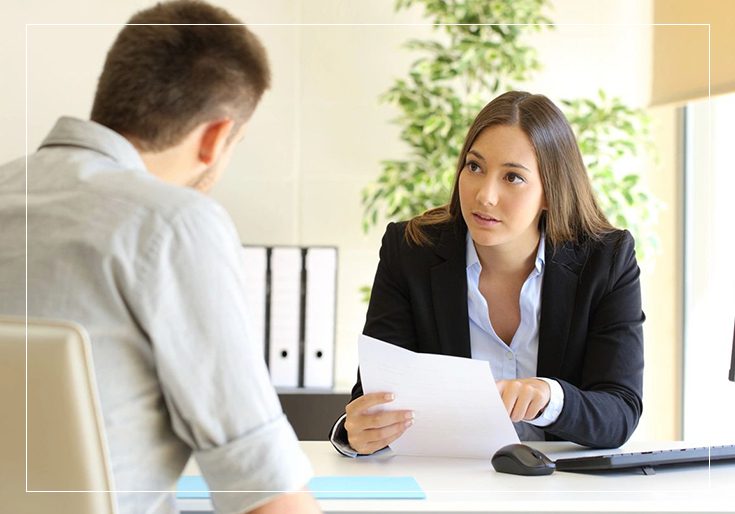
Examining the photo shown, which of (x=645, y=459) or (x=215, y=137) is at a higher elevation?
(x=215, y=137)

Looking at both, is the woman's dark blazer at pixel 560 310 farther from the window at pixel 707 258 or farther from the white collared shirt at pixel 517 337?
the window at pixel 707 258

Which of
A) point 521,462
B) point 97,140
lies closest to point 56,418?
point 97,140

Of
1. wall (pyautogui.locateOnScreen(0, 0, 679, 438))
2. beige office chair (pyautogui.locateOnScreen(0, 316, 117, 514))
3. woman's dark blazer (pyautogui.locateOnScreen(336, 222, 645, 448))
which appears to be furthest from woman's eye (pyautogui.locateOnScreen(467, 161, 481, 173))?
wall (pyautogui.locateOnScreen(0, 0, 679, 438))

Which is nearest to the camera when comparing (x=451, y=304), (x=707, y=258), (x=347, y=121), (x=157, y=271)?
(x=157, y=271)

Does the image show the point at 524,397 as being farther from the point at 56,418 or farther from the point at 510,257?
the point at 56,418

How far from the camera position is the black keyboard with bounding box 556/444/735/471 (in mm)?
1294

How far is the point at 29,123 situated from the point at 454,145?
1216 millimetres

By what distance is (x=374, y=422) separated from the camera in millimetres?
1325

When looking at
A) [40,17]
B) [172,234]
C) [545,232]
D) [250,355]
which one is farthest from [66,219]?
[40,17]

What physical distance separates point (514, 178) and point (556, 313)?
25 centimetres

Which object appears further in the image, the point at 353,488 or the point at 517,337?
the point at 517,337

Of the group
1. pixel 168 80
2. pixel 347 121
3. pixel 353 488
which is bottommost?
pixel 353 488

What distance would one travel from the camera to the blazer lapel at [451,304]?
1624 mm

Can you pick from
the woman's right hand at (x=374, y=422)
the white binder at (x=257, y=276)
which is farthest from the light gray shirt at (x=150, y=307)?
the white binder at (x=257, y=276)
